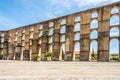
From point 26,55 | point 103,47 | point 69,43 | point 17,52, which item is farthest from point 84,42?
point 17,52

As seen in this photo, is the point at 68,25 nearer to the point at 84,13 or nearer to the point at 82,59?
the point at 84,13

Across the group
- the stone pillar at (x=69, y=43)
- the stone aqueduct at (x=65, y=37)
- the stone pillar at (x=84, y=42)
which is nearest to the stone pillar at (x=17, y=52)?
the stone aqueduct at (x=65, y=37)

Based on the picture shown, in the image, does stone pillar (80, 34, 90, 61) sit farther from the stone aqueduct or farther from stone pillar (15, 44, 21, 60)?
stone pillar (15, 44, 21, 60)

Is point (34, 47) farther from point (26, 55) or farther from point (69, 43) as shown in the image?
point (69, 43)

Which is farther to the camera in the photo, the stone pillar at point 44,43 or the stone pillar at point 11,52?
the stone pillar at point 11,52

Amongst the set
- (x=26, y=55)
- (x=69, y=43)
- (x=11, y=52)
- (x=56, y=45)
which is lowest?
(x=26, y=55)

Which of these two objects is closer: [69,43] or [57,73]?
[57,73]

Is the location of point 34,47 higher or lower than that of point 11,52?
higher

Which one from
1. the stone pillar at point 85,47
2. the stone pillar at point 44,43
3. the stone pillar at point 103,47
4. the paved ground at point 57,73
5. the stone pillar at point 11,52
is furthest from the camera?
the stone pillar at point 11,52

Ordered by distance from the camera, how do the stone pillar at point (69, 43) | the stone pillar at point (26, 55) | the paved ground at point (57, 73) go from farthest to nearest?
the stone pillar at point (26, 55) < the stone pillar at point (69, 43) < the paved ground at point (57, 73)

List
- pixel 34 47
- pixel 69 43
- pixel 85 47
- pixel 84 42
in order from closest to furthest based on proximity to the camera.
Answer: pixel 85 47, pixel 84 42, pixel 69 43, pixel 34 47

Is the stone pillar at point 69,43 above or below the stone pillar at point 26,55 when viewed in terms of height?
above

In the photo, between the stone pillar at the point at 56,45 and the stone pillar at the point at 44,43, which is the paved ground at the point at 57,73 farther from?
the stone pillar at the point at 44,43

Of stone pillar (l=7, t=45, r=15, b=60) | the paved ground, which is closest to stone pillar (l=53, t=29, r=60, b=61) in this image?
stone pillar (l=7, t=45, r=15, b=60)
